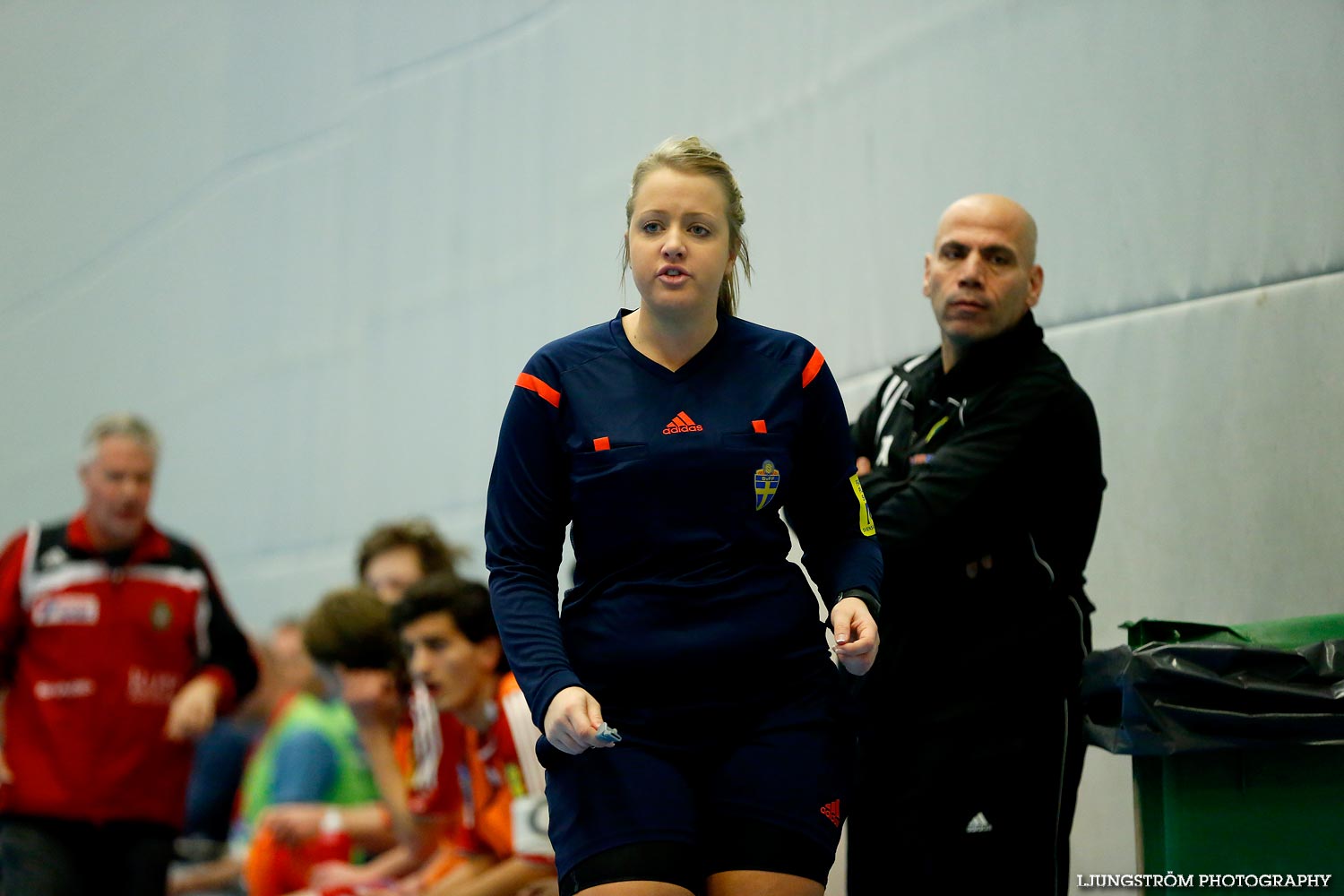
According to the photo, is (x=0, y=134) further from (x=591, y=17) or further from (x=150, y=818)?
(x=150, y=818)

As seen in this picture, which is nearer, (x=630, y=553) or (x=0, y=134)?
(x=630, y=553)

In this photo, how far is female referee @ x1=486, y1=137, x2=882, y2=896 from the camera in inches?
82.4

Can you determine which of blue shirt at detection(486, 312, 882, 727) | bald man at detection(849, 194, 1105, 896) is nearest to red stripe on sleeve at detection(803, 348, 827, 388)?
blue shirt at detection(486, 312, 882, 727)

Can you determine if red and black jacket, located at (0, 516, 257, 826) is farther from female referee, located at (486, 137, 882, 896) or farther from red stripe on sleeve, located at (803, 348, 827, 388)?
red stripe on sleeve, located at (803, 348, 827, 388)

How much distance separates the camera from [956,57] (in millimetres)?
4340

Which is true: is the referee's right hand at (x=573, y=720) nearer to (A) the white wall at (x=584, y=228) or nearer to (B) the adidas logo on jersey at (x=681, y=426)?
(B) the adidas logo on jersey at (x=681, y=426)

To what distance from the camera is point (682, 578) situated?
7.11 ft

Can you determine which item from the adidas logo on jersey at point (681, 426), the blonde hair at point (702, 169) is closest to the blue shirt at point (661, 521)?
the adidas logo on jersey at point (681, 426)

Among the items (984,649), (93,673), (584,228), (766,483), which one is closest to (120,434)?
(93,673)

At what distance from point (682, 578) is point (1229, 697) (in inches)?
47.8

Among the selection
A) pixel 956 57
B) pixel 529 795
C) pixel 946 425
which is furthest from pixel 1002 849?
pixel 956 57

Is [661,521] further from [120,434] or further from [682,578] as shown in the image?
[120,434]

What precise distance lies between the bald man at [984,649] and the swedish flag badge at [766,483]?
0.84 m

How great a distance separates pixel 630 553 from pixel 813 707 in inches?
14.3
